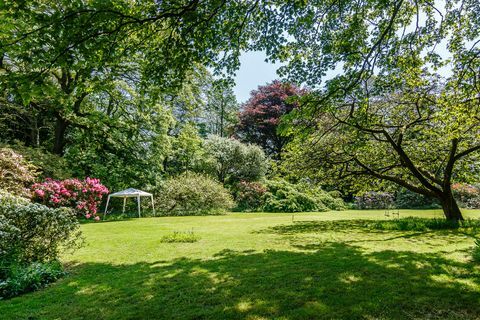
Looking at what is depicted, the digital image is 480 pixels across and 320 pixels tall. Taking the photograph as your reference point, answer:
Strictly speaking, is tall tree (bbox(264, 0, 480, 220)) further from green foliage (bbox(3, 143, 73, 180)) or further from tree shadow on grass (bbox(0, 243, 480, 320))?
green foliage (bbox(3, 143, 73, 180))

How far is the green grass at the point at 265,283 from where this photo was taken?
11.8 ft

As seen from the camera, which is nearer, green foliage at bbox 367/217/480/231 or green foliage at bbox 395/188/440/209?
green foliage at bbox 367/217/480/231

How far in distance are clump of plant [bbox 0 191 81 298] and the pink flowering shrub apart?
4.92 m

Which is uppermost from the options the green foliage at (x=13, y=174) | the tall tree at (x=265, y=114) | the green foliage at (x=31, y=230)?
the tall tree at (x=265, y=114)

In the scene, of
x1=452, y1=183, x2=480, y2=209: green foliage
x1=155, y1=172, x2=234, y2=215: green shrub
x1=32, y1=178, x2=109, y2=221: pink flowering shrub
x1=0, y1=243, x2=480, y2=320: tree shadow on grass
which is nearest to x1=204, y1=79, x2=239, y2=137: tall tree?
x1=155, y1=172, x2=234, y2=215: green shrub

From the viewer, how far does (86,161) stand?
16.2 m

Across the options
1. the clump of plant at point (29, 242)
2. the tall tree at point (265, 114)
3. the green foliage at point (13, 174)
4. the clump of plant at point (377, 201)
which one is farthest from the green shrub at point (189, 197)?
the tall tree at point (265, 114)

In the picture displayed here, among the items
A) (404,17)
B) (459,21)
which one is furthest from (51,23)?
(459,21)

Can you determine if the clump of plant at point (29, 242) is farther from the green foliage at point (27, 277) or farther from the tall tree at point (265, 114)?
the tall tree at point (265, 114)

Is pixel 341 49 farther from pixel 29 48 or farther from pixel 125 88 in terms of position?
pixel 125 88

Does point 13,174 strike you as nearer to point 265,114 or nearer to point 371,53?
point 371,53

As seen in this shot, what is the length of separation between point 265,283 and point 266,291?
1.15ft

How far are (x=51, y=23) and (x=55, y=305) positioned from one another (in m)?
3.79

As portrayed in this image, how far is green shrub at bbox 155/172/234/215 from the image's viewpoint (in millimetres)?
18562
